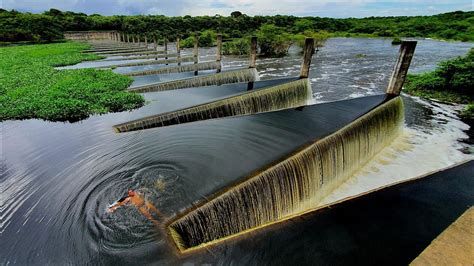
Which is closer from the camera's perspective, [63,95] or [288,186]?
[288,186]

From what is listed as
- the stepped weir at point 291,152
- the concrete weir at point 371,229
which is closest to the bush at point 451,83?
the stepped weir at point 291,152

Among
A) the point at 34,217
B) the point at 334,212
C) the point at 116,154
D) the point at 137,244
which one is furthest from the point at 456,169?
the point at 34,217

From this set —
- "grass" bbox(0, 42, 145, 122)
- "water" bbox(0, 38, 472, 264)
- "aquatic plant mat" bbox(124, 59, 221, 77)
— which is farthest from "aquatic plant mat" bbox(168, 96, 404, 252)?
"aquatic plant mat" bbox(124, 59, 221, 77)

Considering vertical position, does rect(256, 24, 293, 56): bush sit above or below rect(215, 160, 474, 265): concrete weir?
above

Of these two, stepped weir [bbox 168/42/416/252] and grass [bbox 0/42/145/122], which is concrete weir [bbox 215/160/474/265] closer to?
stepped weir [bbox 168/42/416/252]

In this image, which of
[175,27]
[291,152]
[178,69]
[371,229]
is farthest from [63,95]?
[175,27]

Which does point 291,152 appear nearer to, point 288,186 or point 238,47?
point 288,186
